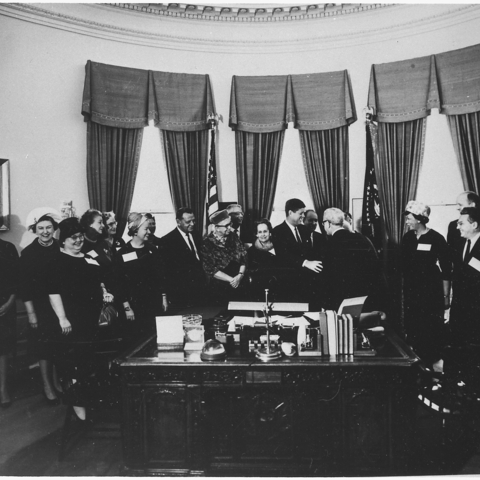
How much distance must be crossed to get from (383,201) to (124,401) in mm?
3679

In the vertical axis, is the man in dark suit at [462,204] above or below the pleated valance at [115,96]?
below

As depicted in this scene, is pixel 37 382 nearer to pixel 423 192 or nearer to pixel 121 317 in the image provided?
pixel 121 317

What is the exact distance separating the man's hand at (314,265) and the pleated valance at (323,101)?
5.43ft

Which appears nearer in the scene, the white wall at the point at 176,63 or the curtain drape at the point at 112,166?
the white wall at the point at 176,63

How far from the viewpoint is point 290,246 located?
15.1ft

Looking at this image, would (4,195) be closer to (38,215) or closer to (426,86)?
(38,215)

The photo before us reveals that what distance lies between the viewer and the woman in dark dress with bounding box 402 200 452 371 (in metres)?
4.06

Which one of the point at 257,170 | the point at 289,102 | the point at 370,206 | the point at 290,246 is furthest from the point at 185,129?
the point at 370,206

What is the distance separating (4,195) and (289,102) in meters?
3.27

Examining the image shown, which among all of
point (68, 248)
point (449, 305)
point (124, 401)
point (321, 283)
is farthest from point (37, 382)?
point (449, 305)

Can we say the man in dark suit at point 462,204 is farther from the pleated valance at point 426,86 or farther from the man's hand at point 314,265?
the man's hand at point 314,265

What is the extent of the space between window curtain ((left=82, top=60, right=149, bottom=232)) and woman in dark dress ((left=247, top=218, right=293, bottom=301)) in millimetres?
1625

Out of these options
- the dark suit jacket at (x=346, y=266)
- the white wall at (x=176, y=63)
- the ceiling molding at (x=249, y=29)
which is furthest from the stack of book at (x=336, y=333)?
the ceiling molding at (x=249, y=29)

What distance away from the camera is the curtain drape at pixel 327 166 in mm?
5090
